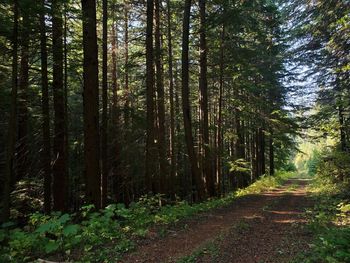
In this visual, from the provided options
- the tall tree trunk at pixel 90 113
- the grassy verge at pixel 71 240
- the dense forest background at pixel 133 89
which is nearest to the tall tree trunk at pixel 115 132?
the dense forest background at pixel 133 89

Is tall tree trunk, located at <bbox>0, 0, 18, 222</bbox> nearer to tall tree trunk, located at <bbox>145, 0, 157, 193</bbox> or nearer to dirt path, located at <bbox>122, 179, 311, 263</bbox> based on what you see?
dirt path, located at <bbox>122, 179, 311, 263</bbox>

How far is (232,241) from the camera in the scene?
7.31m

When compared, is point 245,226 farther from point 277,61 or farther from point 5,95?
point 277,61

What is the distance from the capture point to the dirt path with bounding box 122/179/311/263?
20.5ft

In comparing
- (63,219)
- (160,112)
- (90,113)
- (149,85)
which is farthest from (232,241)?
(160,112)

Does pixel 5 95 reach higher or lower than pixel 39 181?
higher

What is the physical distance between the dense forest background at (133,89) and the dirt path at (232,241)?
107 inches

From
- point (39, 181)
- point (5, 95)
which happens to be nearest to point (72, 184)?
point (39, 181)

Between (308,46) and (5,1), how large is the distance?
15.1 meters

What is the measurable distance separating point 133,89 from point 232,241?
1761 centimetres

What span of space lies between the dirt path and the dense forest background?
2.73 metres

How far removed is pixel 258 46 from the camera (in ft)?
65.5

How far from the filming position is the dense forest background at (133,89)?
9211mm

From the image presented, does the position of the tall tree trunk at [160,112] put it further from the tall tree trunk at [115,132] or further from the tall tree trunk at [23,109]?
the tall tree trunk at [23,109]
